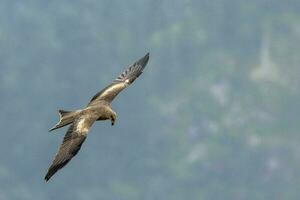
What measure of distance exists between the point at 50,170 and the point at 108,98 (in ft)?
45.5

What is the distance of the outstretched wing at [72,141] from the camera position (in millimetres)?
53875

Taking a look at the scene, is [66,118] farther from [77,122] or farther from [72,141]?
[72,141]

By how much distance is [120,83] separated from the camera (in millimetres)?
69625

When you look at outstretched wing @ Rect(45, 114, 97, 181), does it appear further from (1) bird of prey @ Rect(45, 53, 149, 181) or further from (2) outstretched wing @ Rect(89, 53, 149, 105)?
(2) outstretched wing @ Rect(89, 53, 149, 105)

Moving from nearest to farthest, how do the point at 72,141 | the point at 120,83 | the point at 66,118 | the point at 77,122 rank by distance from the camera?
the point at 72,141
the point at 77,122
the point at 66,118
the point at 120,83

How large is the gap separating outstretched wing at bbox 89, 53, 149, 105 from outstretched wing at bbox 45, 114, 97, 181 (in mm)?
6716

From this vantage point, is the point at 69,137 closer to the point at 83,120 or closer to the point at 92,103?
the point at 83,120

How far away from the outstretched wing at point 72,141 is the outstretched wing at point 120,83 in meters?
6.72

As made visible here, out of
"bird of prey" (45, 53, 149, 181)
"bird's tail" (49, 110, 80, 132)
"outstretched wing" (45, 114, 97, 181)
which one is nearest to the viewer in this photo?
"outstretched wing" (45, 114, 97, 181)

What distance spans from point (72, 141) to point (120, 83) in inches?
547

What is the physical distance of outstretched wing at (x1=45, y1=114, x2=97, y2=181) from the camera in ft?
177

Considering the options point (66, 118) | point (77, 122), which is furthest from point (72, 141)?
point (66, 118)

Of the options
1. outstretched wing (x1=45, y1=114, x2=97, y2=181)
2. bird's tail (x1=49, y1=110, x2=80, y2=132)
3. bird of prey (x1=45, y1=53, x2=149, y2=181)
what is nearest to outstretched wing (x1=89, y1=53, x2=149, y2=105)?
bird of prey (x1=45, y1=53, x2=149, y2=181)

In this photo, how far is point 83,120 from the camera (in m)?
58.3
